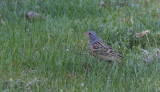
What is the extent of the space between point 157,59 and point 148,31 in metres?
1.32

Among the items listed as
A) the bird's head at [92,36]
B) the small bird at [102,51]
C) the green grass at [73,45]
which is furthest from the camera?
the bird's head at [92,36]

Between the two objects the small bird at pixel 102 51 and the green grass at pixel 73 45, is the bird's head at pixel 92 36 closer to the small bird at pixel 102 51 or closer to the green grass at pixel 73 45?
the small bird at pixel 102 51

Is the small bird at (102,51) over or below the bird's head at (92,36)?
below

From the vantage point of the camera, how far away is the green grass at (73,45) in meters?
5.38

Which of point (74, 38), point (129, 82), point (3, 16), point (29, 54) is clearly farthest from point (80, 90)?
point (3, 16)

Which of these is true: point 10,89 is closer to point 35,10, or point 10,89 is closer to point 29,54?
point 29,54

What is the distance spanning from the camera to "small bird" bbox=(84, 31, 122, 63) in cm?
628

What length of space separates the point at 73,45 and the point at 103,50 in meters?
0.85

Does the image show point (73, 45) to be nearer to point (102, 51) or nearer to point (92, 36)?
point (92, 36)

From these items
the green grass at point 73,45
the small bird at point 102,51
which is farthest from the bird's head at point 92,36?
the green grass at point 73,45

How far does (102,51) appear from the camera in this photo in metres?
6.50

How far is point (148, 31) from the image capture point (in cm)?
758

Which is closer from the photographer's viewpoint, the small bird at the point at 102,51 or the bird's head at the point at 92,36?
the small bird at the point at 102,51

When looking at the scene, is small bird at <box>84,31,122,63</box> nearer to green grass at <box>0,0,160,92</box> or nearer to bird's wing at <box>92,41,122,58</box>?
bird's wing at <box>92,41,122,58</box>
